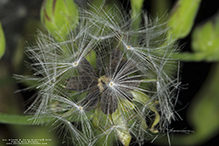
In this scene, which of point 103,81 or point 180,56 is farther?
point 180,56

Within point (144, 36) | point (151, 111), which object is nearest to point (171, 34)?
point (144, 36)

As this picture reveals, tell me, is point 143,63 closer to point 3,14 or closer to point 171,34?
point 171,34

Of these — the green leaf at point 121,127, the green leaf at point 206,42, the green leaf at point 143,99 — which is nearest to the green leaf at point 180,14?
the green leaf at point 206,42

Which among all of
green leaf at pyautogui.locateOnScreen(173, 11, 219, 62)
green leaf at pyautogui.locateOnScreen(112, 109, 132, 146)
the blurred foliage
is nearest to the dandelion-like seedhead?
green leaf at pyautogui.locateOnScreen(112, 109, 132, 146)

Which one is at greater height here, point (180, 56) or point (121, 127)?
point (180, 56)

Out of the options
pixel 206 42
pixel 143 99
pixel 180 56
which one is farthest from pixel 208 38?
pixel 143 99

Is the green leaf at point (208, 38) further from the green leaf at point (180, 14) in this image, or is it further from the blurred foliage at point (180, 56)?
the green leaf at point (180, 14)

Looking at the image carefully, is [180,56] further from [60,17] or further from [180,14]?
[60,17]
